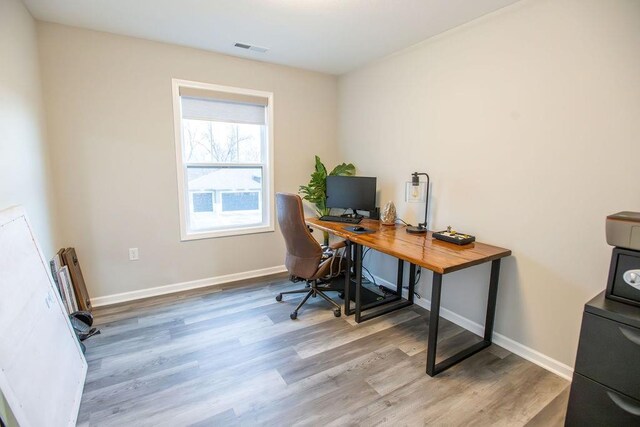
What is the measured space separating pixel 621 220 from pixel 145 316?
3.33m

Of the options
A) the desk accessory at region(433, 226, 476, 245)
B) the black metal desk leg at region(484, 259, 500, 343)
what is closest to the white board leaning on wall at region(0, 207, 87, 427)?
the desk accessory at region(433, 226, 476, 245)

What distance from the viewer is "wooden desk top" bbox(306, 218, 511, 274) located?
6.29 ft

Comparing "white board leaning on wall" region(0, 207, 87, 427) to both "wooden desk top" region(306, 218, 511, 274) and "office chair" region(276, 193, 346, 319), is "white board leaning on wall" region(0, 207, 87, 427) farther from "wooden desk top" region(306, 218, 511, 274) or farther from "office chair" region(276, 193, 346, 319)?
"wooden desk top" region(306, 218, 511, 274)

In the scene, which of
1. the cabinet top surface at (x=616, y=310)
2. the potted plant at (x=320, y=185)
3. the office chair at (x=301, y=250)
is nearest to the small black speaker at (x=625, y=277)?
the cabinet top surface at (x=616, y=310)

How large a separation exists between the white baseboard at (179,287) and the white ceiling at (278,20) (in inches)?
94.1

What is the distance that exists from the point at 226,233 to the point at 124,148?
128cm

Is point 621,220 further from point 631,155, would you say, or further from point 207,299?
point 207,299

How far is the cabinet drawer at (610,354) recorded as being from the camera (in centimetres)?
131

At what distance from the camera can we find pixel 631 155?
1650 millimetres

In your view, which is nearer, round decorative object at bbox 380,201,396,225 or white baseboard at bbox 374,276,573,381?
white baseboard at bbox 374,276,573,381

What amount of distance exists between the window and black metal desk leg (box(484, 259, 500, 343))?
2.38 metres

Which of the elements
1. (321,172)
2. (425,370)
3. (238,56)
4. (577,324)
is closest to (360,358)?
(425,370)

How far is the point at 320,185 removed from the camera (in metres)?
3.66

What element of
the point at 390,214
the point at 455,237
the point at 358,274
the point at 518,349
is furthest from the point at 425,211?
the point at 518,349
